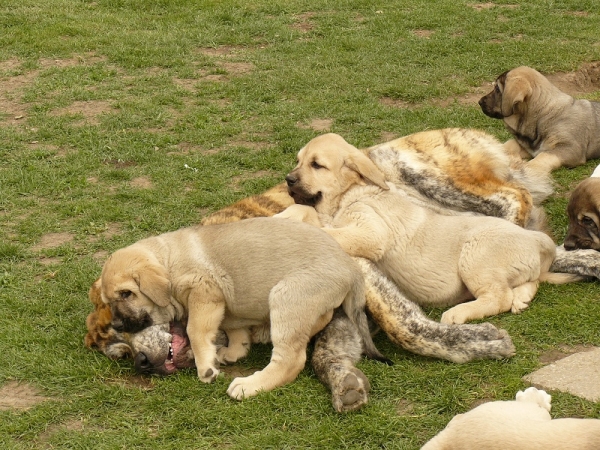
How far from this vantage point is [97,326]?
6113 mm

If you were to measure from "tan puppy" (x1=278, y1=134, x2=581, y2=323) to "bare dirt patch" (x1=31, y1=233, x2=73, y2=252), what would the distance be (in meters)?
→ 2.32

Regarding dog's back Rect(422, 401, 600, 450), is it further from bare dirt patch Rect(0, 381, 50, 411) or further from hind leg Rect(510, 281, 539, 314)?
bare dirt patch Rect(0, 381, 50, 411)

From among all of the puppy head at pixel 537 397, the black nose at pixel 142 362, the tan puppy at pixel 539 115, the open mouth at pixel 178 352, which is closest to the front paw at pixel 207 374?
the open mouth at pixel 178 352

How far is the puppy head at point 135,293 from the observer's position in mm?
5840

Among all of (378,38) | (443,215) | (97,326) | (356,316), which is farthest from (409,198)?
(378,38)

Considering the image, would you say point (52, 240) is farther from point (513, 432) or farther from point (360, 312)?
point (513, 432)

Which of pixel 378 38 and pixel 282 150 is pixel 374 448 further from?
pixel 378 38

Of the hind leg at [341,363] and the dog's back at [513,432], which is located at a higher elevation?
the dog's back at [513,432]

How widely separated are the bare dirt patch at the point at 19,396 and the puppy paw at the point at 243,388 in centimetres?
126

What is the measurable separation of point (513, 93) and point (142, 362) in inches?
240

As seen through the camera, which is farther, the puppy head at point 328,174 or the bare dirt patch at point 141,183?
the bare dirt patch at point 141,183

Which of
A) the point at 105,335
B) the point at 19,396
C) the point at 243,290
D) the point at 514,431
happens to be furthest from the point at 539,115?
the point at 19,396

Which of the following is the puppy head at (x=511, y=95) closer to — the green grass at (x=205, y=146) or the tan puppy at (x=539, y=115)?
the tan puppy at (x=539, y=115)

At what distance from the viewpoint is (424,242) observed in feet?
22.3
